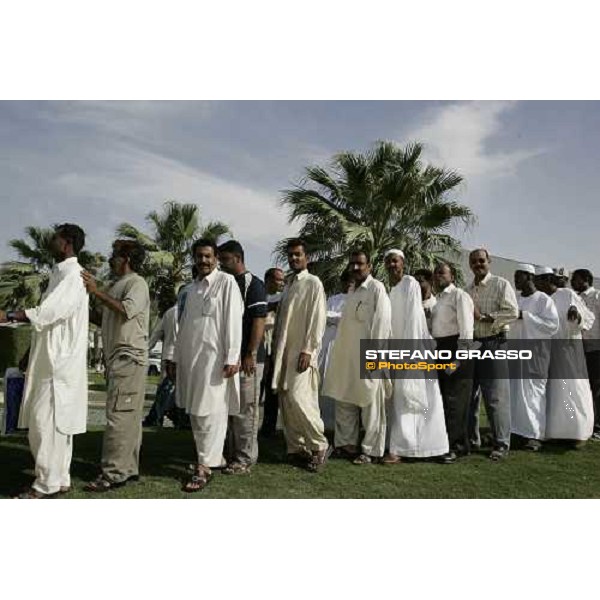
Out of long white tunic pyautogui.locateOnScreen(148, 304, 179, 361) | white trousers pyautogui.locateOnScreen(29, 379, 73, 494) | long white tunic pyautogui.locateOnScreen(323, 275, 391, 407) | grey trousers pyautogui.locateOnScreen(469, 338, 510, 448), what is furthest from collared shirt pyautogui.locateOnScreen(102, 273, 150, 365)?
grey trousers pyautogui.locateOnScreen(469, 338, 510, 448)

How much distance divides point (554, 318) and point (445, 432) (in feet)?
5.82

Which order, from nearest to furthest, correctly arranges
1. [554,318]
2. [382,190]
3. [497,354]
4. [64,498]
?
[64,498] → [497,354] → [554,318] → [382,190]

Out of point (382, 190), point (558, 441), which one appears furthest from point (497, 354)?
point (382, 190)

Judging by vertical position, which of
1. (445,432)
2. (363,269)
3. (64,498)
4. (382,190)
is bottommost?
(64,498)

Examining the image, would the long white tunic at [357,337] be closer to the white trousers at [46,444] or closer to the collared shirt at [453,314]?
the collared shirt at [453,314]

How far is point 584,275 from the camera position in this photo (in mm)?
6484

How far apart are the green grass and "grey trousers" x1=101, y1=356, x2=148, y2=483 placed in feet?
0.50

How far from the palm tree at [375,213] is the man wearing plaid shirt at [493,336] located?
3.97 meters

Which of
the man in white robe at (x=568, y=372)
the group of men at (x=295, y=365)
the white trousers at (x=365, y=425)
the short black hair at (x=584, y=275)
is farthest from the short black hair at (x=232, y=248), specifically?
the short black hair at (x=584, y=275)

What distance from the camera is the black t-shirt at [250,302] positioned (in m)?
4.43

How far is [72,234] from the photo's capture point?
154 inches

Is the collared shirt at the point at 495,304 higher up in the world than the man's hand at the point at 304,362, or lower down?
higher up

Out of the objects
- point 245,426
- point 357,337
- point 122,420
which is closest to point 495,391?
point 357,337

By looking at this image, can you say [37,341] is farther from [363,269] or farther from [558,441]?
[558,441]
